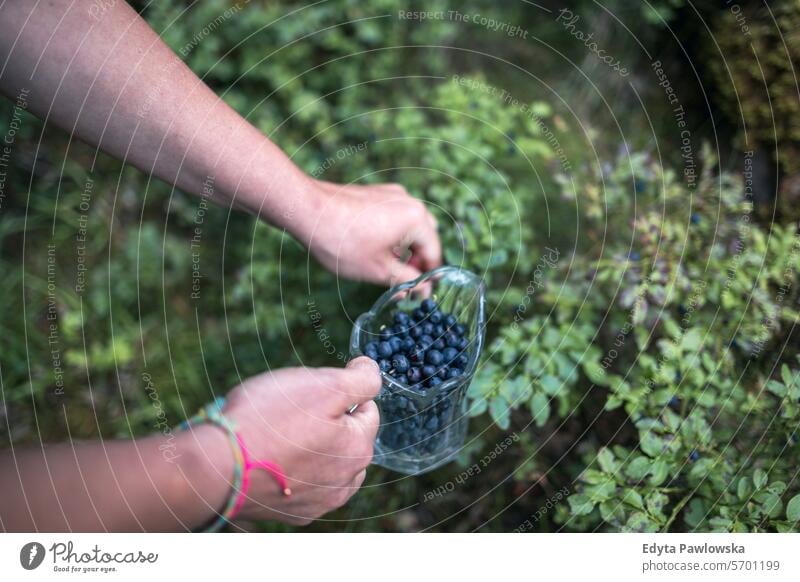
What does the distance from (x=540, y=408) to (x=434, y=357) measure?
0.31 meters

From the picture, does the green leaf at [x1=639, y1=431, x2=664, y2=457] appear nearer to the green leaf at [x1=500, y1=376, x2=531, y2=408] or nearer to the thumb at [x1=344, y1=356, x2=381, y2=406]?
the green leaf at [x1=500, y1=376, x2=531, y2=408]

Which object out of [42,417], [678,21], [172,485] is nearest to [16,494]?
[172,485]

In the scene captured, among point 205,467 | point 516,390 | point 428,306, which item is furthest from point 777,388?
point 205,467

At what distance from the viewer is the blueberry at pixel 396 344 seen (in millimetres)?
1234

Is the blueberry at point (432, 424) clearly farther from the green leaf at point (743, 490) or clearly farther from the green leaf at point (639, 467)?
the green leaf at point (743, 490)

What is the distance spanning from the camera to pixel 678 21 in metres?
2.00

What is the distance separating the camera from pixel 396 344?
124 centimetres

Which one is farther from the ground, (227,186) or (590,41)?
(590,41)

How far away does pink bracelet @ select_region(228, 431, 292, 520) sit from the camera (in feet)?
3.77

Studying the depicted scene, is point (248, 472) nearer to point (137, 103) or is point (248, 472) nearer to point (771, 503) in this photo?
point (137, 103)

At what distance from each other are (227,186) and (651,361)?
1084 millimetres

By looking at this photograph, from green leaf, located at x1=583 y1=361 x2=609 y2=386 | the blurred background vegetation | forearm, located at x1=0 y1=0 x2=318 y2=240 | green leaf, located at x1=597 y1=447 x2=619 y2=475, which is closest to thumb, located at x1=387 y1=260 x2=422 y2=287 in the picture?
the blurred background vegetation

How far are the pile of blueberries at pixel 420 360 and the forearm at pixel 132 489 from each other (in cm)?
36

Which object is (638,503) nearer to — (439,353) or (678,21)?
(439,353)
